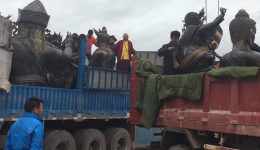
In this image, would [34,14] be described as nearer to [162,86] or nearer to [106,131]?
[106,131]

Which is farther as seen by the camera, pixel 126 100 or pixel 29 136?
pixel 126 100

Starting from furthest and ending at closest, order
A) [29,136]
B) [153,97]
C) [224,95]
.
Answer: [153,97]
[224,95]
[29,136]

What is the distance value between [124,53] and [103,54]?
0.81 m

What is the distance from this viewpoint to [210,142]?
472cm

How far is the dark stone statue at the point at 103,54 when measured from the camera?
28.8 feet

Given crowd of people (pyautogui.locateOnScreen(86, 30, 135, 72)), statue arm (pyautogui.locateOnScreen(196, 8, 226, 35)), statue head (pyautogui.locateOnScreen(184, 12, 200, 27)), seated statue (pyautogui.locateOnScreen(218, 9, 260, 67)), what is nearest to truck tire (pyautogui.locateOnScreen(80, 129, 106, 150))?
crowd of people (pyautogui.locateOnScreen(86, 30, 135, 72))

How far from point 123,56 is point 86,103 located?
6.89 ft

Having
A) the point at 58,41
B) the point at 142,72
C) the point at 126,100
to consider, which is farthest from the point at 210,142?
the point at 58,41

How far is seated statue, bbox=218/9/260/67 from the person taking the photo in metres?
4.70

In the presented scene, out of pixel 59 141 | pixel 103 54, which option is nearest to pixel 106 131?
pixel 59 141

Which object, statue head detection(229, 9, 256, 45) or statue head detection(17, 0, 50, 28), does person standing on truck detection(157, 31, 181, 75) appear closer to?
statue head detection(229, 9, 256, 45)

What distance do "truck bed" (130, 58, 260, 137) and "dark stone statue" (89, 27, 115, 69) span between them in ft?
13.3

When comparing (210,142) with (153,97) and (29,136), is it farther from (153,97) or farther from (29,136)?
(29,136)

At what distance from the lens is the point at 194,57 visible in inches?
220
